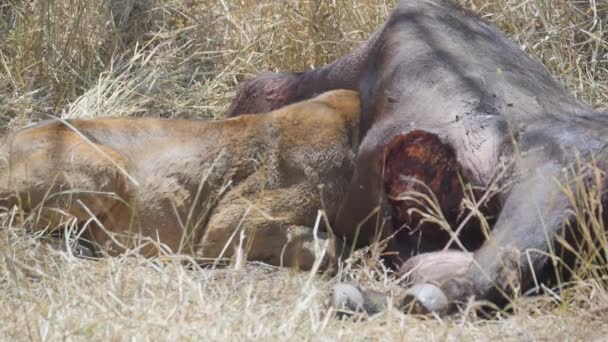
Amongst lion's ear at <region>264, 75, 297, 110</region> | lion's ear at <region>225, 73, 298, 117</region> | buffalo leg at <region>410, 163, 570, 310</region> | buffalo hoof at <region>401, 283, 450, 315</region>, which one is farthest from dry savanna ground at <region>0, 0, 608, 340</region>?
lion's ear at <region>264, 75, 297, 110</region>

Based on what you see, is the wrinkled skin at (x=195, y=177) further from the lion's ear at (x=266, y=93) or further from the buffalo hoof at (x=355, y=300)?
the buffalo hoof at (x=355, y=300)

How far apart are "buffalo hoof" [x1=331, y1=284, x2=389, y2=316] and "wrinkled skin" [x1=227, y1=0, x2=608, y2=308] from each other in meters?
0.23

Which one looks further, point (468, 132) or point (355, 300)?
point (468, 132)

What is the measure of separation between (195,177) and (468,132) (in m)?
1.23

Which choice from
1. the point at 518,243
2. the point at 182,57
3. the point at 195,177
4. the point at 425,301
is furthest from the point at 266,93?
the point at 425,301

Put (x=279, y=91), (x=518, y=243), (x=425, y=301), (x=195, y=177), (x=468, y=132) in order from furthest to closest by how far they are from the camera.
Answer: (x=279, y=91) < (x=195, y=177) < (x=468, y=132) < (x=518, y=243) < (x=425, y=301)

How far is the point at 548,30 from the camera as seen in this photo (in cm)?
707

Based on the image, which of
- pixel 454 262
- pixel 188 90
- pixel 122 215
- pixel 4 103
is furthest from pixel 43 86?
pixel 454 262

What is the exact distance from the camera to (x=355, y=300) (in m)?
3.94

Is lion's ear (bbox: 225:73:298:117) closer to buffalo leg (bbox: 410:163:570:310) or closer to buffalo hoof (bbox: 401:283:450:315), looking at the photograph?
buffalo leg (bbox: 410:163:570:310)

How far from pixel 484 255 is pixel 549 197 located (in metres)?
0.32

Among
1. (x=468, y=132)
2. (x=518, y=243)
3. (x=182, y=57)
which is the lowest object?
(x=182, y=57)

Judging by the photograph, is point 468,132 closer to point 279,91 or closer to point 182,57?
point 279,91

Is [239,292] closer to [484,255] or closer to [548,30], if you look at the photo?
[484,255]
